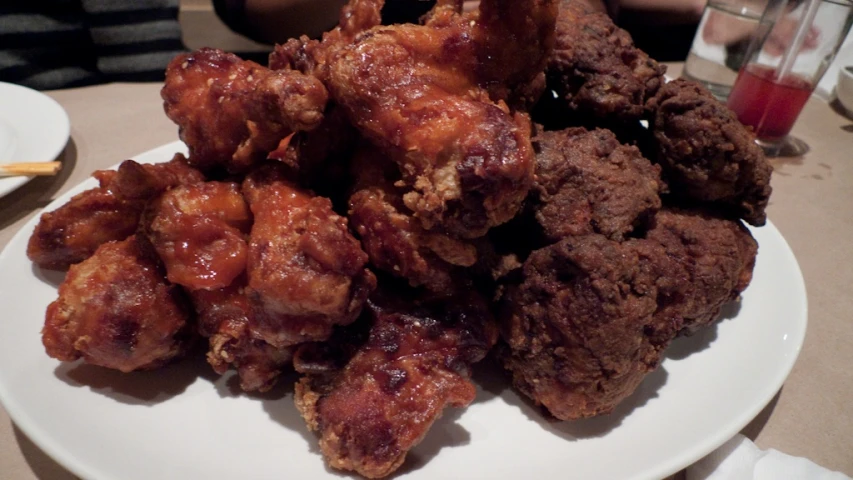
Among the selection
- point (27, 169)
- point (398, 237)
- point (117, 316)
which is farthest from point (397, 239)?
point (27, 169)

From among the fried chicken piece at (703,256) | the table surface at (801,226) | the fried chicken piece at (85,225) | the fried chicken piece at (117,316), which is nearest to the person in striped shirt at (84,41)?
the table surface at (801,226)

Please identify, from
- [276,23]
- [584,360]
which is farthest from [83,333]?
[276,23]

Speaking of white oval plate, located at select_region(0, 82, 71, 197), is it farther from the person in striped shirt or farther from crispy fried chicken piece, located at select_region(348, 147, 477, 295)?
crispy fried chicken piece, located at select_region(348, 147, 477, 295)

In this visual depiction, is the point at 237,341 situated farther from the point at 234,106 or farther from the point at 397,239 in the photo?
the point at 234,106

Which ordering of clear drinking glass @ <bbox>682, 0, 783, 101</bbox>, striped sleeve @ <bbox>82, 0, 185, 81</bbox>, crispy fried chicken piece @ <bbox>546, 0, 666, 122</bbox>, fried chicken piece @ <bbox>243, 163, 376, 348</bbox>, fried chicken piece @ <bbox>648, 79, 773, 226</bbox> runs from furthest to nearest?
1. striped sleeve @ <bbox>82, 0, 185, 81</bbox>
2. clear drinking glass @ <bbox>682, 0, 783, 101</bbox>
3. crispy fried chicken piece @ <bbox>546, 0, 666, 122</bbox>
4. fried chicken piece @ <bbox>648, 79, 773, 226</bbox>
5. fried chicken piece @ <bbox>243, 163, 376, 348</bbox>

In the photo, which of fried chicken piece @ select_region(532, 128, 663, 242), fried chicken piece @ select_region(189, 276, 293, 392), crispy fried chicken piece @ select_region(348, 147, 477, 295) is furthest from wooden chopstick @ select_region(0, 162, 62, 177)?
fried chicken piece @ select_region(532, 128, 663, 242)

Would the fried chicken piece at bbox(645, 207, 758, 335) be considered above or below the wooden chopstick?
above

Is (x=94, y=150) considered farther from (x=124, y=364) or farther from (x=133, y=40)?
(x=124, y=364)
